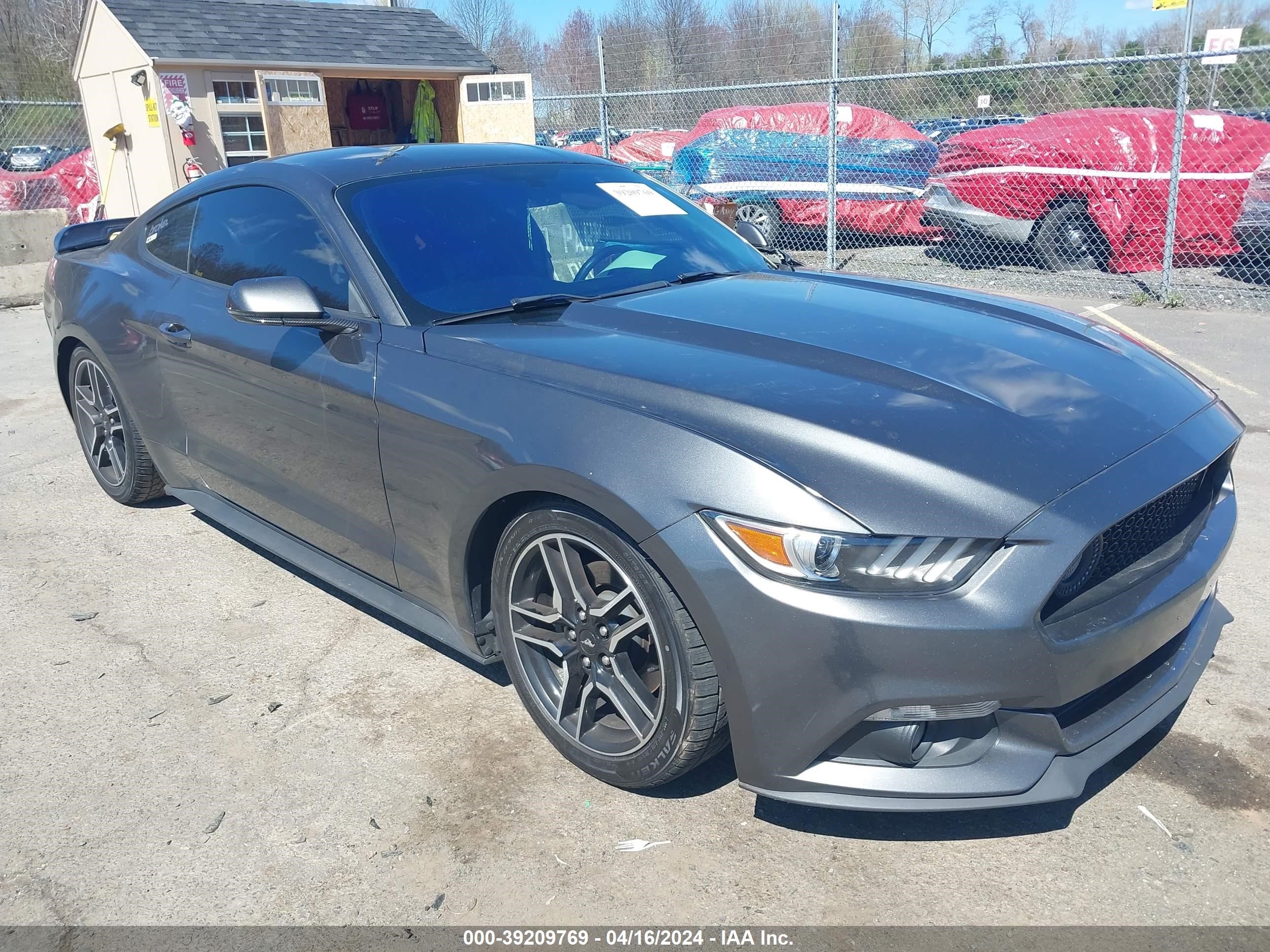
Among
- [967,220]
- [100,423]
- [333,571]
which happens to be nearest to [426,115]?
[967,220]

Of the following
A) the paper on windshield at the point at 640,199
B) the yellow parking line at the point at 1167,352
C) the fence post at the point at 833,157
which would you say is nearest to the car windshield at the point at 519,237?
the paper on windshield at the point at 640,199

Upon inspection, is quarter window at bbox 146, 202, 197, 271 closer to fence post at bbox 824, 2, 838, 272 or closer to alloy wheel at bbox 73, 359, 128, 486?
alloy wheel at bbox 73, 359, 128, 486

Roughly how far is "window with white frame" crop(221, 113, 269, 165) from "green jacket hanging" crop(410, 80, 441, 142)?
2557mm

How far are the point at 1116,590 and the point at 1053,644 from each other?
0.99 feet

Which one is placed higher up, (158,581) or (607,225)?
(607,225)

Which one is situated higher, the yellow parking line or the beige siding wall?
the beige siding wall

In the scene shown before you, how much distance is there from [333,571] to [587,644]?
3.80ft

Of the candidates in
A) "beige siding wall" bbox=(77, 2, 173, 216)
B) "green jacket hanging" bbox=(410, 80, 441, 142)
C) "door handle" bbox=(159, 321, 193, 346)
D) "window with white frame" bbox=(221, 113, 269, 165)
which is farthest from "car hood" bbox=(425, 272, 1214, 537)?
"green jacket hanging" bbox=(410, 80, 441, 142)

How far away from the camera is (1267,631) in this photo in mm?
3426

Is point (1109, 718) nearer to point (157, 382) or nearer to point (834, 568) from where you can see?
point (834, 568)

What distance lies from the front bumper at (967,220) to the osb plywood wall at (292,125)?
739cm

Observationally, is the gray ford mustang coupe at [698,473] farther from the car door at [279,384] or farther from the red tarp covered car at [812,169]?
the red tarp covered car at [812,169]

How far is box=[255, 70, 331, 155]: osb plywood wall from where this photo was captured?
41.6 feet

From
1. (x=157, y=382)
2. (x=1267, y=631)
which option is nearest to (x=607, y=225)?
(x=157, y=382)
